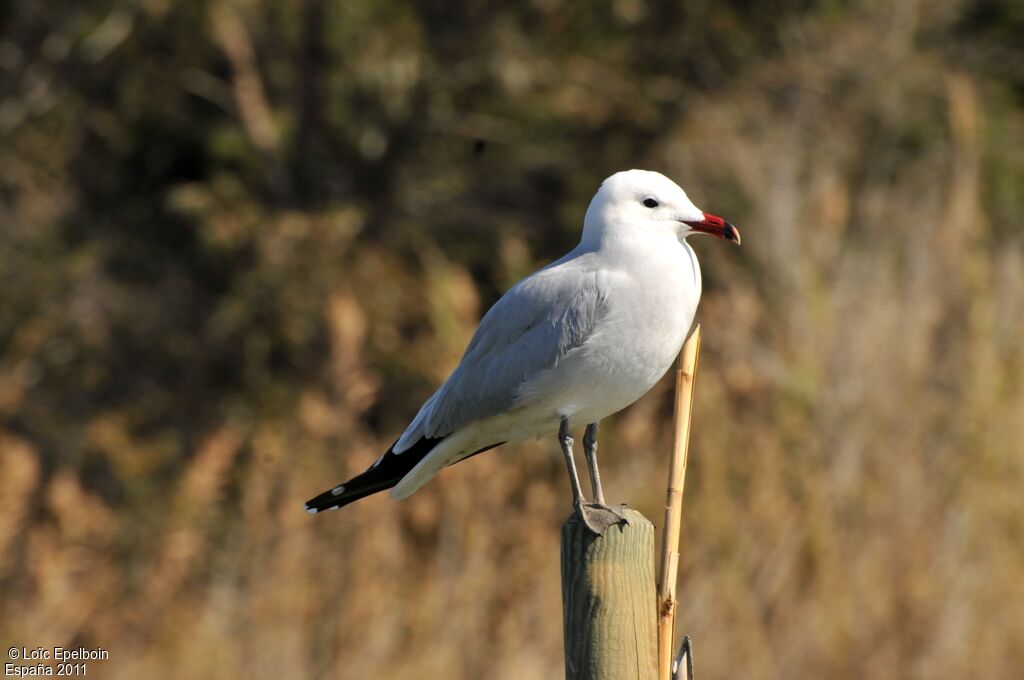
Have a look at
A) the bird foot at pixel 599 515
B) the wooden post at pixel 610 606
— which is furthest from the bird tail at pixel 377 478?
the wooden post at pixel 610 606

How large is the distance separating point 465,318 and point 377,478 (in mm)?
2480

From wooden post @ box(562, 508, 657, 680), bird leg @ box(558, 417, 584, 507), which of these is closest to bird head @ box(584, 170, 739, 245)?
bird leg @ box(558, 417, 584, 507)

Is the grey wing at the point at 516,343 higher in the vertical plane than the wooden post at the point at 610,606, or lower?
higher

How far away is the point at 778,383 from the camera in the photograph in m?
4.77

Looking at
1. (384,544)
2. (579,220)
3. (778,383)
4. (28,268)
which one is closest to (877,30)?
(579,220)

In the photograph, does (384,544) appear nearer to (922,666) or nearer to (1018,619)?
→ (922,666)

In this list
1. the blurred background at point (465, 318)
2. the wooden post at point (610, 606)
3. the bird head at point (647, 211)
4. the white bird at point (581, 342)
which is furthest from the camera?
the blurred background at point (465, 318)

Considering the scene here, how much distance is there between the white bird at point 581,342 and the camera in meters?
2.68

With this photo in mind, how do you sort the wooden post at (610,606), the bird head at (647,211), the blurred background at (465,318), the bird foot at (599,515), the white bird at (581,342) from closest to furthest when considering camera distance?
the wooden post at (610,606) < the bird foot at (599,515) < the white bird at (581,342) < the bird head at (647,211) < the blurred background at (465,318)

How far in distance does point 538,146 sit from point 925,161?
1.93 m

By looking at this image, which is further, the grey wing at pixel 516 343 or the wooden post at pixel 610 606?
the grey wing at pixel 516 343

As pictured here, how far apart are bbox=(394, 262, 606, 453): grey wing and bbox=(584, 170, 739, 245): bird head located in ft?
0.39

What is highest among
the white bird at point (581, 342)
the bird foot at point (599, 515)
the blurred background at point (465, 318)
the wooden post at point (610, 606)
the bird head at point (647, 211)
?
the blurred background at point (465, 318)

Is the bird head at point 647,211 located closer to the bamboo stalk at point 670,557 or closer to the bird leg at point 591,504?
the bird leg at point 591,504
